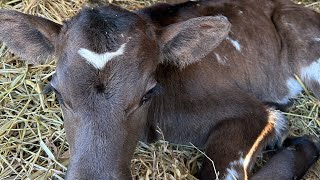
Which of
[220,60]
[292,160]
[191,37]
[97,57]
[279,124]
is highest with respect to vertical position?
[97,57]

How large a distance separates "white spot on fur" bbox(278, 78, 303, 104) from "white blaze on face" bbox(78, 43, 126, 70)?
230cm

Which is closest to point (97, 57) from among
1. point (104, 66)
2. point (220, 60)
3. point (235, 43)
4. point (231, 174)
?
point (104, 66)

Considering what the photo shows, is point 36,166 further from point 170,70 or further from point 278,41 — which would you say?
point 278,41

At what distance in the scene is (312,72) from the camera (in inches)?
205

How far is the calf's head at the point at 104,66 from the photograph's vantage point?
10.8ft

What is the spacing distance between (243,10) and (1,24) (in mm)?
2340

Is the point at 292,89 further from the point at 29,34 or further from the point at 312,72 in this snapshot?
the point at 29,34

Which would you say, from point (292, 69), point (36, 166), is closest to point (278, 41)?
point (292, 69)

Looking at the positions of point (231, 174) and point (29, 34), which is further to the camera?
point (231, 174)

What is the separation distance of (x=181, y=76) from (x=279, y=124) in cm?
95

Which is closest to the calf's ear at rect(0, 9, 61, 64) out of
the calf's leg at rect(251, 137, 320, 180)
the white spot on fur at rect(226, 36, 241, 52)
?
the white spot on fur at rect(226, 36, 241, 52)

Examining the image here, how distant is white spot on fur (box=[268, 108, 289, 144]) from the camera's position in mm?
4715

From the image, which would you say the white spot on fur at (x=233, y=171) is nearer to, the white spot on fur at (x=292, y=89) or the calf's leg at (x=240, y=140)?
the calf's leg at (x=240, y=140)

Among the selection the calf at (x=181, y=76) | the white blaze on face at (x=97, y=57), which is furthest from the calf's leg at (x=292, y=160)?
the white blaze on face at (x=97, y=57)
